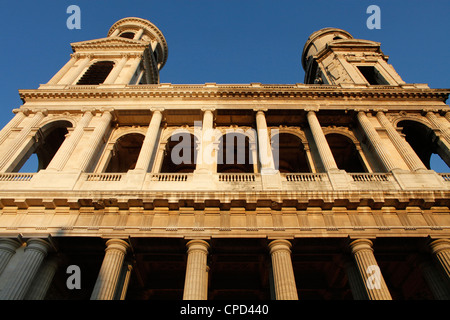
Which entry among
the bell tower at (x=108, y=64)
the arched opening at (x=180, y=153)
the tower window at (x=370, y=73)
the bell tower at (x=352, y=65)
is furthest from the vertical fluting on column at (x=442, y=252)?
the bell tower at (x=108, y=64)

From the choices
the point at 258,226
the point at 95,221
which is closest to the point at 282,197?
the point at 258,226

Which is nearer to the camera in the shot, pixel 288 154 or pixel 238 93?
pixel 238 93

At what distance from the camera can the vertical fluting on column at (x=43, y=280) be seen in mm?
11664

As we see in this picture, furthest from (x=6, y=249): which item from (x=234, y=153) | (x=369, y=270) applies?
(x=234, y=153)

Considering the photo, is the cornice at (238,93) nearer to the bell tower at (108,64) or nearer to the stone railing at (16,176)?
the bell tower at (108,64)

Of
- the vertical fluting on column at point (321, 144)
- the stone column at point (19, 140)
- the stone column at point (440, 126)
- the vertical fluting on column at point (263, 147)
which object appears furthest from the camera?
the stone column at point (440, 126)

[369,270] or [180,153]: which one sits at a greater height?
[180,153]

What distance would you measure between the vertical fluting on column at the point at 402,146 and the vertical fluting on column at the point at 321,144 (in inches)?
145

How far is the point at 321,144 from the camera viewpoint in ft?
57.0

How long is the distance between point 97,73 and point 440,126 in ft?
85.6

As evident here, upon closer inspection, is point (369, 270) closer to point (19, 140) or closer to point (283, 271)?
point (283, 271)

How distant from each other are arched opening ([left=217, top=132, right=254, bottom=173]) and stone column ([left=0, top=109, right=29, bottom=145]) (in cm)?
1243

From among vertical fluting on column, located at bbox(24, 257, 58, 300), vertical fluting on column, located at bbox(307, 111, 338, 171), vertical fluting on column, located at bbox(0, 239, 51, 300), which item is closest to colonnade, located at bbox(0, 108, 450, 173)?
vertical fluting on column, located at bbox(307, 111, 338, 171)
